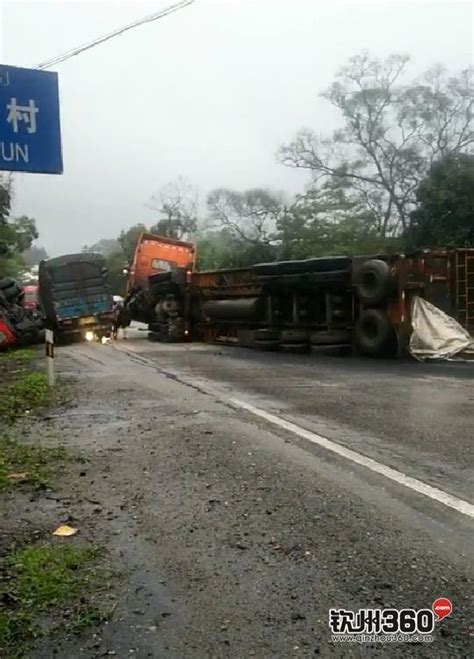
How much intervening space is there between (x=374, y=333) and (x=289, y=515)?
33.3 ft

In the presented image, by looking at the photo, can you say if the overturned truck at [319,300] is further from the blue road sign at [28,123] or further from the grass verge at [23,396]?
the blue road sign at [28,123]

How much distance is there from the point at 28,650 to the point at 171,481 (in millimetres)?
2528

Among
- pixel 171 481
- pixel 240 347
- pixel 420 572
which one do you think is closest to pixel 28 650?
pixel 420 572

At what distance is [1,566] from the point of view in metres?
3.90

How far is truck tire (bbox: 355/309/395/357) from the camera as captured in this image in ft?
46.3

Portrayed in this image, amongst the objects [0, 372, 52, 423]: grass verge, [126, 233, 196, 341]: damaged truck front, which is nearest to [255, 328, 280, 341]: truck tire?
[126, 233, 196, 341]: damaged truck front

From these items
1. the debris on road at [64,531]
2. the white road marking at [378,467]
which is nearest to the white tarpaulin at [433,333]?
the white road marking at [378,467]

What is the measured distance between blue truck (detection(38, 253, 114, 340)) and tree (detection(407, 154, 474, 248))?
16524mm

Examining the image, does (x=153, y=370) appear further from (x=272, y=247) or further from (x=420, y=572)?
(x=272, y=247)

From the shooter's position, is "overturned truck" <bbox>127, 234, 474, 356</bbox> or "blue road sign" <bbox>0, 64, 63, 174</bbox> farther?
"overturned truck" <bbox>127, 234, 474, 356</bbox>

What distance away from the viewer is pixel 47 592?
139 inches

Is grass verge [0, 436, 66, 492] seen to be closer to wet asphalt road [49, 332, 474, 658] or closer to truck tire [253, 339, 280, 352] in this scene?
wet asphalt road [49, 332, 474, 658]

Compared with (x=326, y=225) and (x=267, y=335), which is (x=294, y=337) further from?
(x=326, y=225)

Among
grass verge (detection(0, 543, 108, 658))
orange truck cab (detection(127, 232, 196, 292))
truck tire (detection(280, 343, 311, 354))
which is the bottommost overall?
grass verge (detection(0, 543, 108, 658))
